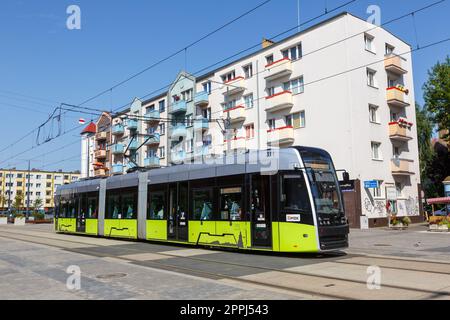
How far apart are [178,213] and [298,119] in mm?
17915

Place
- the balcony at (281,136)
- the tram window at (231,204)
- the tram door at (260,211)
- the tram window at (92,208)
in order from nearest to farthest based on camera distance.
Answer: the tram door at (260,211), the tram window at (231,204), the tram window at (92,208), the balcony at (281,136)

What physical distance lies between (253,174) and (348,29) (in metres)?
20.1

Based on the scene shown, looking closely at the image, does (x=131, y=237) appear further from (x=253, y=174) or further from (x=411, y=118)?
(x=411, y=118)

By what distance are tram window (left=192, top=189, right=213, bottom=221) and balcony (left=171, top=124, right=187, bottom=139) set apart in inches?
1132

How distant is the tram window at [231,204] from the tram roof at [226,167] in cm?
59

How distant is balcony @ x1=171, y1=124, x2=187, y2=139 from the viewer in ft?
146

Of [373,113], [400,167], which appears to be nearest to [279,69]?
[373,113]

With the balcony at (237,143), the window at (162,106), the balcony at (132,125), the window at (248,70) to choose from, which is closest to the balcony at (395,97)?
the window at (248,70)

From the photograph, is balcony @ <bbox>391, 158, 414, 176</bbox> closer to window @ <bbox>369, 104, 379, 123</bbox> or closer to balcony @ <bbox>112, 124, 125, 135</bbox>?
window @ <bbox>369, 104, 379, 123</bbox>

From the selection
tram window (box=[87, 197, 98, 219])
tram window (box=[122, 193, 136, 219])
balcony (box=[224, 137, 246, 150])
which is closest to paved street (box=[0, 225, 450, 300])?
tram window (box=[122, 193, 136, 219])

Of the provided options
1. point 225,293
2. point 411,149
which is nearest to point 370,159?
point 411,149

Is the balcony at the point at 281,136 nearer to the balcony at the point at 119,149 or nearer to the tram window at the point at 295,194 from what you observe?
the tram window at the point at 295,194

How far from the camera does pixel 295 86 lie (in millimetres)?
32750

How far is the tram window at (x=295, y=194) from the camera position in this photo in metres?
12.4
